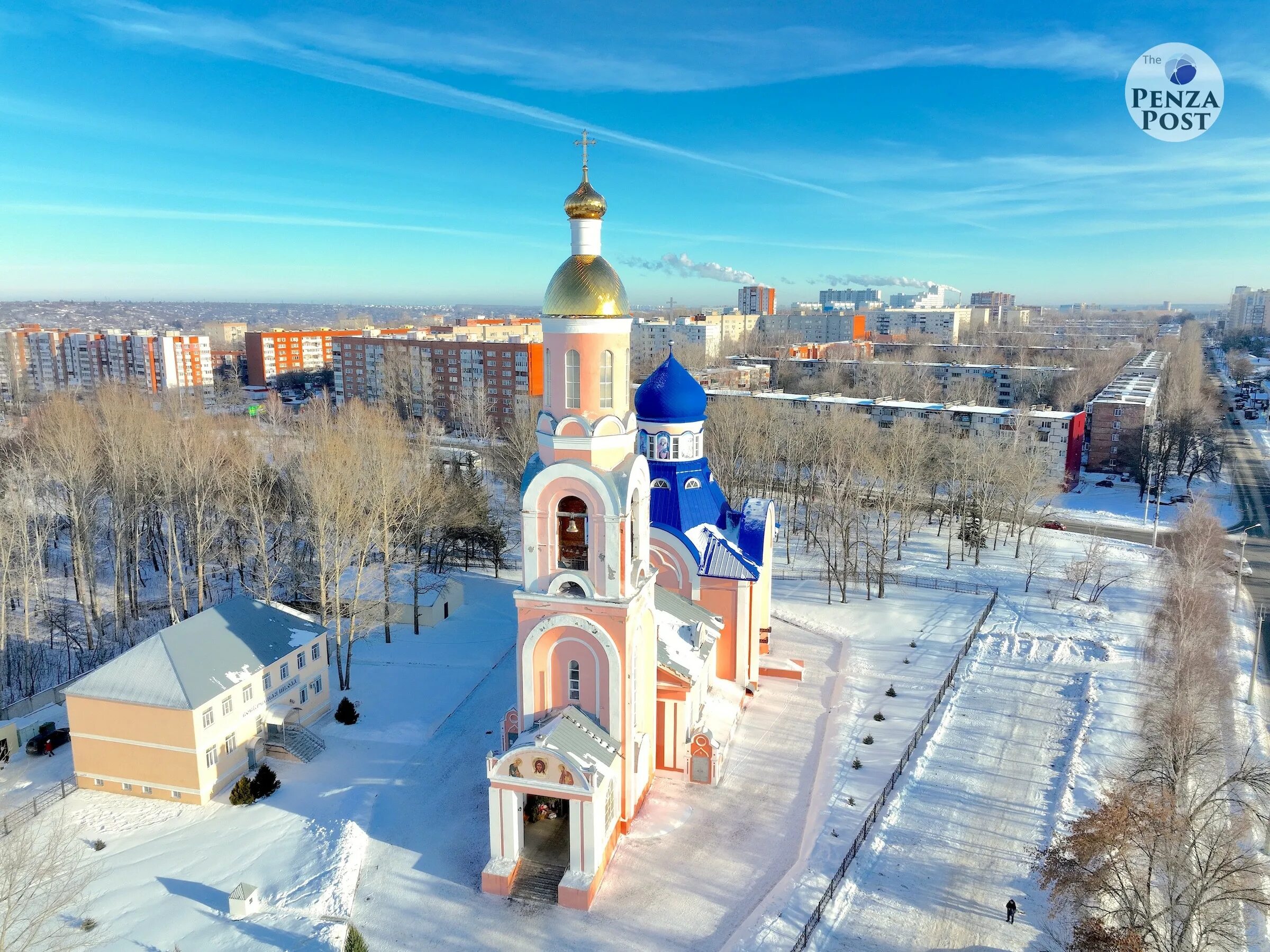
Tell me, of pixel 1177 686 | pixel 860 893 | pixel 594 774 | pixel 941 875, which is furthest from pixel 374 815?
pixel 1177 686

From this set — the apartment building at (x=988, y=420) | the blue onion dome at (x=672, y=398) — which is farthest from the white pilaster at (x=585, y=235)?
the apartment building at (x=988, y=420)

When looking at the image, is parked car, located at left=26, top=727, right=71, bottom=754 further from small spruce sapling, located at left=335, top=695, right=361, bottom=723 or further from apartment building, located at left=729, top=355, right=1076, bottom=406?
apartment building, located at left=729, top=355, right=1076, bottom=406

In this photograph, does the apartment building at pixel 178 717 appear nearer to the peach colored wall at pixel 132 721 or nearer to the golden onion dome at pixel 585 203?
the peach colored wall at pixel 132 721

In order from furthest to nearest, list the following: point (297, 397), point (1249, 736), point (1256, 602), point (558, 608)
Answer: point (297, 397), point (1256, 602), point (1249, 736), point (558, 608)

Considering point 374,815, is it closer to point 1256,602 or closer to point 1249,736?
point 1249,736

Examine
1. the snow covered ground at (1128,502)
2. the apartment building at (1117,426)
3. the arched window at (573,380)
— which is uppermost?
the arched window at (573,380)
